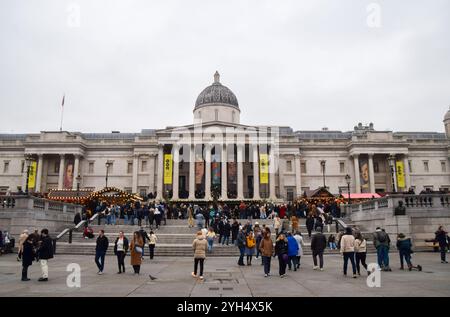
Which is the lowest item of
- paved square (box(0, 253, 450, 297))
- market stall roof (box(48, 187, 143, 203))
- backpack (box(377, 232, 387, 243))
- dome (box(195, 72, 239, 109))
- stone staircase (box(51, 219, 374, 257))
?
paved square (box(0, 253, 450, 297))

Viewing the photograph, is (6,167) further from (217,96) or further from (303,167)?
(303,167)

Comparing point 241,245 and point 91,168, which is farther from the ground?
point 91,168

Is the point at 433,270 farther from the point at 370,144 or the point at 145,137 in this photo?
the point at 145,137

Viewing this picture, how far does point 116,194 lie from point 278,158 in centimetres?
3143

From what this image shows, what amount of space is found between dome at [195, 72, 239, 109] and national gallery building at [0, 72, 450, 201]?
28 cm

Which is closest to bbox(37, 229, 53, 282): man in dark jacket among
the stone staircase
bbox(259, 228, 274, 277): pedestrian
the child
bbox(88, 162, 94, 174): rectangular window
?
bbox(259, 228, 274, 277): pedestrian

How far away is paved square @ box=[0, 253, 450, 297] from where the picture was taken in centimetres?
954

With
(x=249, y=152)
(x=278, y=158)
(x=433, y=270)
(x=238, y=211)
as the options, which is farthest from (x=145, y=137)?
(x=433, y=270)

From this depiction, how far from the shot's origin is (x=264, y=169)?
5412 centimetres

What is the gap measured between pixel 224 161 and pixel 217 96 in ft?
49.3

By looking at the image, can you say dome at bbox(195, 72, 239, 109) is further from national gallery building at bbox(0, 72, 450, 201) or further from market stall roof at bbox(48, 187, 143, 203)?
market stall roof at bbox(48, 187, 143, 203)

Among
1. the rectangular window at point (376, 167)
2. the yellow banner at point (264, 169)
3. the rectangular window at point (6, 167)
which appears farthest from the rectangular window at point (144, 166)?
the rectangular window at point (376, 167)

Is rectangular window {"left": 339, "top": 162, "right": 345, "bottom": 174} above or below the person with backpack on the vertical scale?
above

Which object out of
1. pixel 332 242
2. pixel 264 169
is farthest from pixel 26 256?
pixel 264 169
